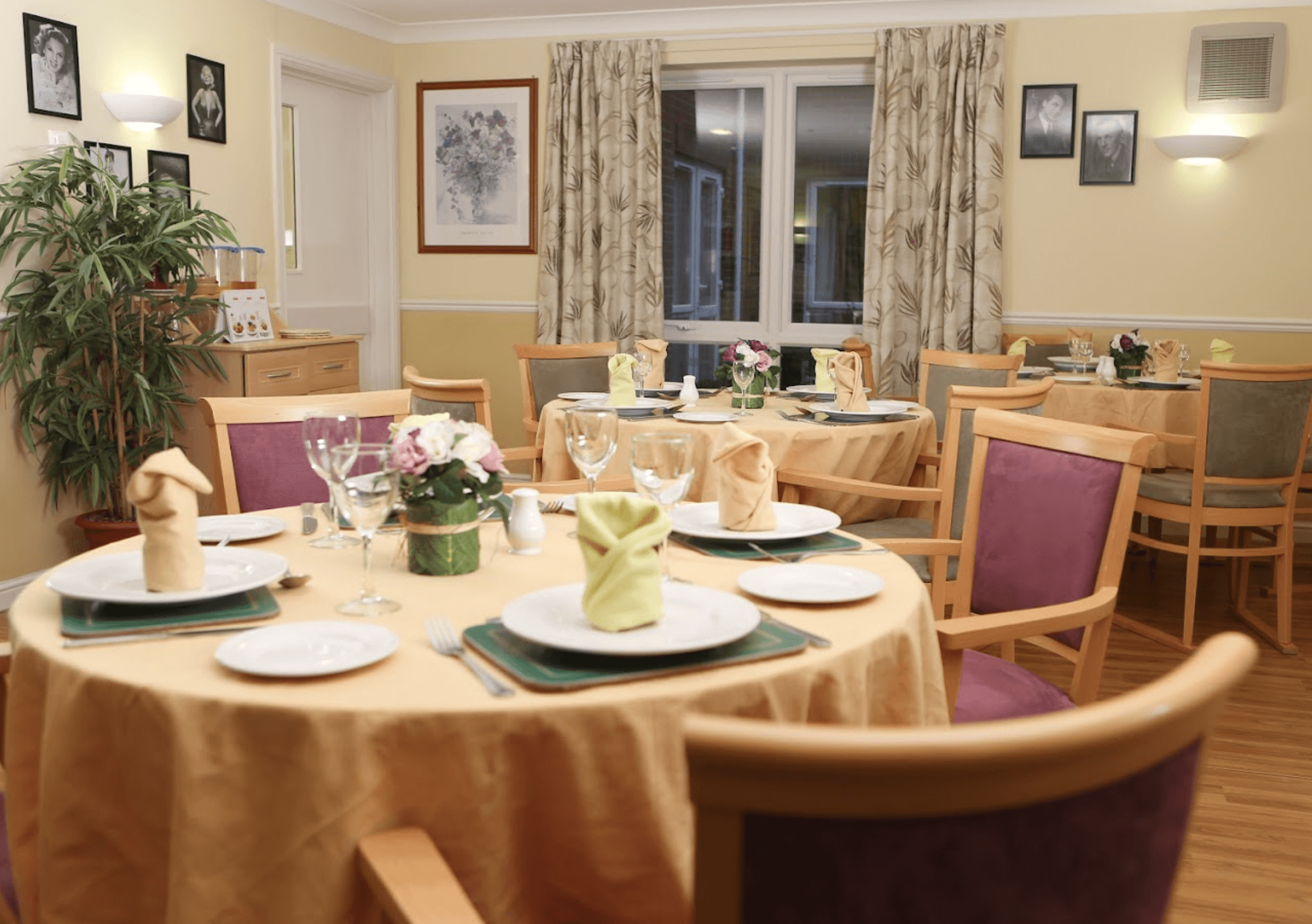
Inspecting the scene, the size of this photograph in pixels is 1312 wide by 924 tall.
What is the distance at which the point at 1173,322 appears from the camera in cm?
607

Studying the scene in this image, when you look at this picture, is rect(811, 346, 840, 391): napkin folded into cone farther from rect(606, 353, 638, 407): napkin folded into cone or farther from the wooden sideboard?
the wooden sideboard

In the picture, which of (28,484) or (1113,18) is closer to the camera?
(28,484)

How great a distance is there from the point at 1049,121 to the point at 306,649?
5.72 meters

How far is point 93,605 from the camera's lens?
1488mm

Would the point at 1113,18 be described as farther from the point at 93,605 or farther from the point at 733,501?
the point at 93,605

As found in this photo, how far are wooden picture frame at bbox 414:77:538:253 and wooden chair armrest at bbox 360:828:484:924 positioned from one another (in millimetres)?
5905

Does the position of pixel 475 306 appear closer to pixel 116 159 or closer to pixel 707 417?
pixel 116 159

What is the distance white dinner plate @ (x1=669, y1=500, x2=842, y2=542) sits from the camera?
6.21ft

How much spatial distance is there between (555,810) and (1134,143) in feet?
18.9

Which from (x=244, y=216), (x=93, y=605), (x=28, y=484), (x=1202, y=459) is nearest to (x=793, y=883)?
(x=93, y=605)

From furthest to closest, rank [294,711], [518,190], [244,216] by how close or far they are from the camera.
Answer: [518,190], [244,216], [294,711]

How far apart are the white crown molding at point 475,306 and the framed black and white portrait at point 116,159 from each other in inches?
92.0

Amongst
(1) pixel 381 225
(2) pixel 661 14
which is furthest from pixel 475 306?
(2) pixel 661 14

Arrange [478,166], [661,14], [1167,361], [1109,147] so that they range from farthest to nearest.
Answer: [478,166]
[661,14]
[1109,147]
[1167,361]
